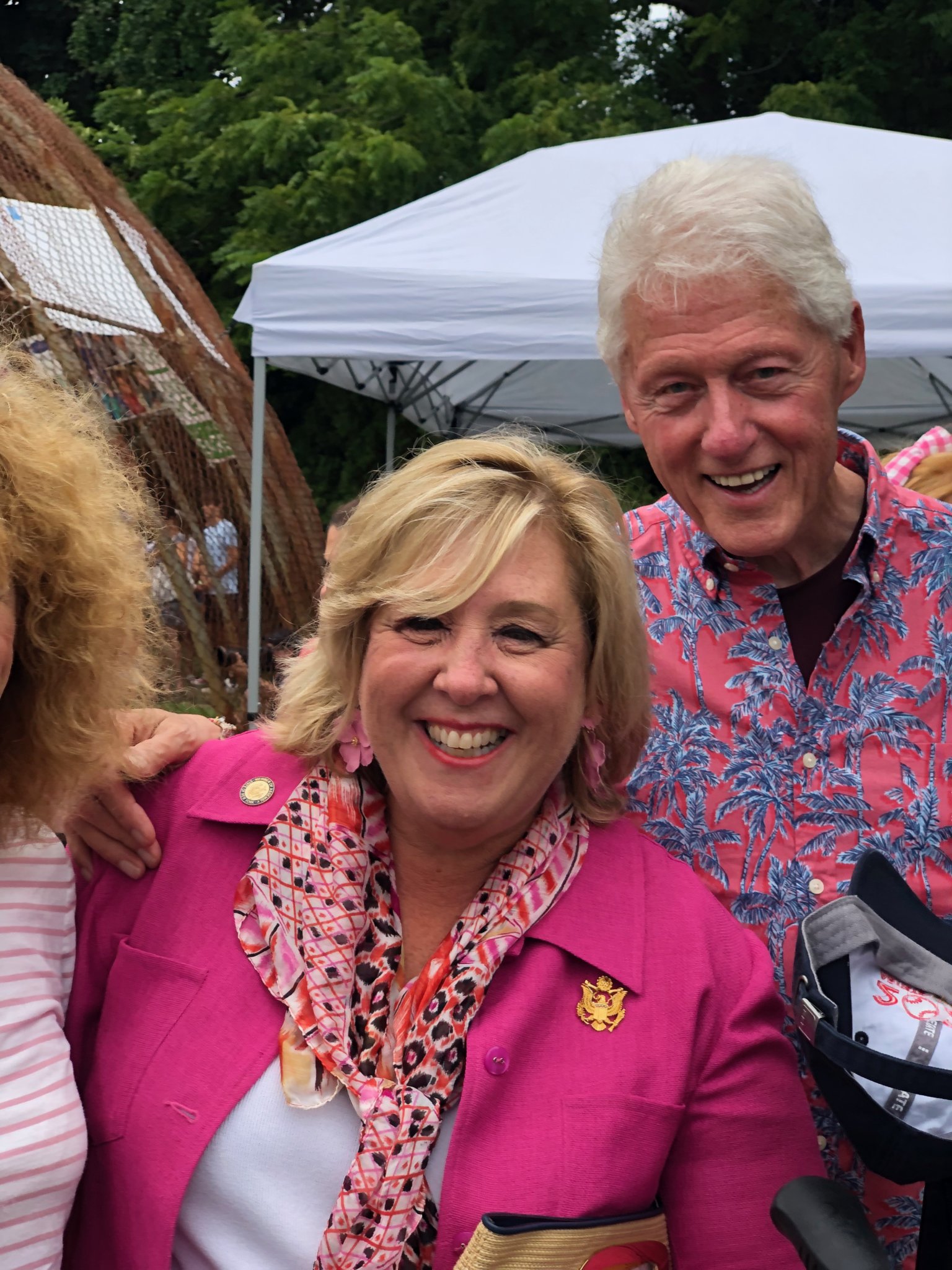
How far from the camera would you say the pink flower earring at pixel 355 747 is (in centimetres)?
195

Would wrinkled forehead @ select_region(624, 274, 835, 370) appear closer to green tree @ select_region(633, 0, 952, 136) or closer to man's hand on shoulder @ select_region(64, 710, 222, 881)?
man's hand on shoulder @ select_region(64, 710, 222, 881)

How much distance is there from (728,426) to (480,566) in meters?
0.47

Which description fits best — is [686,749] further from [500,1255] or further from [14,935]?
[14,935]

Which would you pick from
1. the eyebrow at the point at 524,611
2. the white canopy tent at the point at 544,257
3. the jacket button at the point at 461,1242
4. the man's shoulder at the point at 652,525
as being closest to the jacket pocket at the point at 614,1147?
the jacket button at the point at 461,1242

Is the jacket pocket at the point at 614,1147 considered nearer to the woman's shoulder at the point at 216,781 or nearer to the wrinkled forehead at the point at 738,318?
the woman's shoulder at the point at 216,781

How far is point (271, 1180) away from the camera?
1.67 metres

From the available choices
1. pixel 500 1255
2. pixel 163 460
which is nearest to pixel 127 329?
pixel 163 460

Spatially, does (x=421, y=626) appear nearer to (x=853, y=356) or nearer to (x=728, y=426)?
(x=728, y=426)

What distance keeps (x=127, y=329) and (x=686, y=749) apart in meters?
6.89

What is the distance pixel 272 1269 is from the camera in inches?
65.4

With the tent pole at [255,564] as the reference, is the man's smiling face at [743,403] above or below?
above

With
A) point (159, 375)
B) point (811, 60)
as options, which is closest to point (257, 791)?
point (159, 375)

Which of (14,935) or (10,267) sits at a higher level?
(14,935)

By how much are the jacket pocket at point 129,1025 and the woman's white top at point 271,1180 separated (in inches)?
5.8
